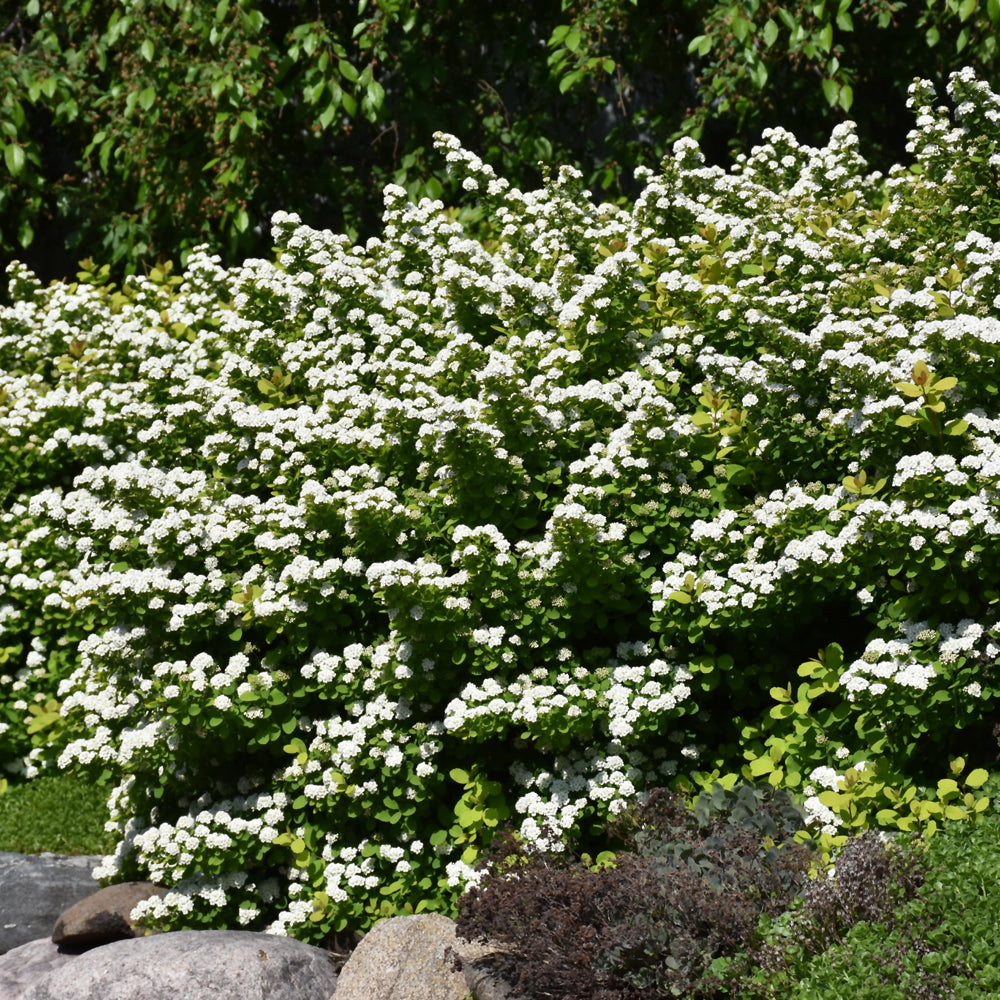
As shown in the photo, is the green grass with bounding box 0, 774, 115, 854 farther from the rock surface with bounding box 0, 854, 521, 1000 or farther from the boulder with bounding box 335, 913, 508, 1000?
the boulder with bounding box 335, 913, 508, 1000

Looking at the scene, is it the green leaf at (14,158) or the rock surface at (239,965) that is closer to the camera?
the rock surface at (239,965)

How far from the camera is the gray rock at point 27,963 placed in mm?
4285

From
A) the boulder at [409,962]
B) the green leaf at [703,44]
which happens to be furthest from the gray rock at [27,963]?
the green leaf at [703,44]

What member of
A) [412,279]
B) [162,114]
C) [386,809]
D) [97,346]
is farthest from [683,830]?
[162,114]

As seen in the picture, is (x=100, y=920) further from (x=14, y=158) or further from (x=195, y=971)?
(x=14, y=158)

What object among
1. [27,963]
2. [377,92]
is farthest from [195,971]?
[377,92]

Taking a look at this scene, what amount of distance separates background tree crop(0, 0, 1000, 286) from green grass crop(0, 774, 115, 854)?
354cm

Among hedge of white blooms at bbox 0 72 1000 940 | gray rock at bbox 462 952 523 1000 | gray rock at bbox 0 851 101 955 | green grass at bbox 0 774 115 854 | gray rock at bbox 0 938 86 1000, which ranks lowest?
gray rock at bbox 0 938 86 1000

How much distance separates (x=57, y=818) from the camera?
554 centimetres

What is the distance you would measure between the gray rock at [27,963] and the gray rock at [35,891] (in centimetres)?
19

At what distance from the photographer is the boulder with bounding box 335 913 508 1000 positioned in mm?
3768

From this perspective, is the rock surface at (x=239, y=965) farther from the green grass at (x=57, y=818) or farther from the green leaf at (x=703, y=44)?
the green leaf at (x=703, y=44)

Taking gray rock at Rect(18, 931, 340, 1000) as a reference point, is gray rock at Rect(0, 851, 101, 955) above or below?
above

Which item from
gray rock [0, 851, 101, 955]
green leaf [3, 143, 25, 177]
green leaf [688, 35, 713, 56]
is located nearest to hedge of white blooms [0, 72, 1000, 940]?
gray rock [0, 851, 101, 955]
